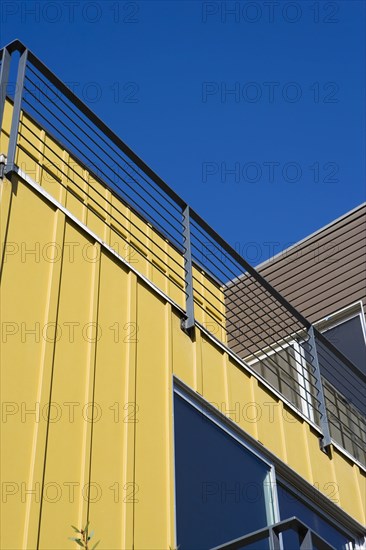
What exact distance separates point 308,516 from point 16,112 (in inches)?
141

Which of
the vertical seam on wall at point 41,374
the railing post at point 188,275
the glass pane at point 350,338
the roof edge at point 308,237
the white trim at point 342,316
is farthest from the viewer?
the roof edge at point 308,237

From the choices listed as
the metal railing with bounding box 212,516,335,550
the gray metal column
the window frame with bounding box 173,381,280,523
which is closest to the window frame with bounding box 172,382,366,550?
the window frame with bounding box 173,381,280,523

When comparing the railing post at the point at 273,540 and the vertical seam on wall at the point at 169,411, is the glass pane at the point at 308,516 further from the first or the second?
the railing post at the point at 273,540

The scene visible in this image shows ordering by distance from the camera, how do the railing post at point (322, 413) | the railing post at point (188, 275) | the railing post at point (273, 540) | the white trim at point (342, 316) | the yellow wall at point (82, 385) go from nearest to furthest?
the railing post at point (273, 540), the yellow wall at point (82, 385), the railing post at point (188, 275), the railing post at point (322, 413), the white trim at point (342, 316)

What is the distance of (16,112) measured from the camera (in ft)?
16.3

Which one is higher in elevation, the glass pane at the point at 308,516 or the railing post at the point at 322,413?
the railing post at the point at 322,413

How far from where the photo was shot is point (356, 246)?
11.0 meters

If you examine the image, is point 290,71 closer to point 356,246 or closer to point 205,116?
point 205,116

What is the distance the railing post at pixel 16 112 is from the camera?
185 inches

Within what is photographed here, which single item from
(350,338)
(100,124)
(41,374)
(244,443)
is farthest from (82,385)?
(350,338)

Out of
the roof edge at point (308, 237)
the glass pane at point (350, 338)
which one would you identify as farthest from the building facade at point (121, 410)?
the roof edge at point (308, 237)

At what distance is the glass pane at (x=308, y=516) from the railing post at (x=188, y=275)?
1.34 metres

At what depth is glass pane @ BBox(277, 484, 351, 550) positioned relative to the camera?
18.8 feet

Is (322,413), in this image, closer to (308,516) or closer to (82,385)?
(308,516)
